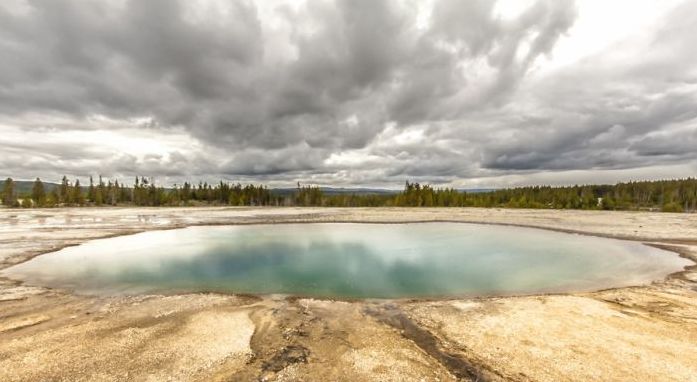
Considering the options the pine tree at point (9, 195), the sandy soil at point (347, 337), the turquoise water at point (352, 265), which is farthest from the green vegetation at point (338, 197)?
the sandy soil at point (347, 337)

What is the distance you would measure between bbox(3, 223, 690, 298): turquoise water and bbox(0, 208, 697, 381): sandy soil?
9.29 feet

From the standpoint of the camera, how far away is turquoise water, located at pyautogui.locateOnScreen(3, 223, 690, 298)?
21.0 m

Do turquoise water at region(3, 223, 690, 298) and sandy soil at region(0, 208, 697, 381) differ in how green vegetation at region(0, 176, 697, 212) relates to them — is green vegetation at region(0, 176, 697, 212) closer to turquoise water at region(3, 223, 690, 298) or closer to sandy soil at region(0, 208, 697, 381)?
turquoise water at region(3, 223, 690, 298)

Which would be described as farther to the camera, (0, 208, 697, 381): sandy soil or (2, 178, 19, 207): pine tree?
(2, 178, 19, 207): pine tree

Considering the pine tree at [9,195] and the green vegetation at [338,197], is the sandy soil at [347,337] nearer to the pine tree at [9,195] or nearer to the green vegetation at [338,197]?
the green vegetation at [338,197]

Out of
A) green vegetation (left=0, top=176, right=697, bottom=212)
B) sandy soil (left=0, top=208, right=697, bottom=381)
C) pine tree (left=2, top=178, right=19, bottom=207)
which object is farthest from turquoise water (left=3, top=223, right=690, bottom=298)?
pine tree (left=2, top=178, right=19, bottom=207)

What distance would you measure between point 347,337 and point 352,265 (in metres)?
14.7

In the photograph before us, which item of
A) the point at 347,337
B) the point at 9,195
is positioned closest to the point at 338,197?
the point at 9,195

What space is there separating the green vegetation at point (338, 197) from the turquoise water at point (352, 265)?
93.6 m

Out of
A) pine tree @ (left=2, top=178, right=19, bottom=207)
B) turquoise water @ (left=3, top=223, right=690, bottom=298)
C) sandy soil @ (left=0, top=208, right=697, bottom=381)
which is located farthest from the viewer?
pine tree @ (left=2, top=178, right=19, bottom=207)

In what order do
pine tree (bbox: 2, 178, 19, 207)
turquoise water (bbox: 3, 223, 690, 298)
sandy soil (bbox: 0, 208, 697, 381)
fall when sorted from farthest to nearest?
pine tree (bbox: 2, 178, 19, 207) < turquoise water (bbox: 3, 223, 690, 298) < sandy soil (bbox: 0, 208, 697, 381)

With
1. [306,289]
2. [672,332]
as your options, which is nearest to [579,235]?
[672,332]

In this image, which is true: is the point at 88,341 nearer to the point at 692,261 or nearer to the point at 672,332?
the point at 672,332

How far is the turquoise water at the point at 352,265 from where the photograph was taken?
68.9 ft
